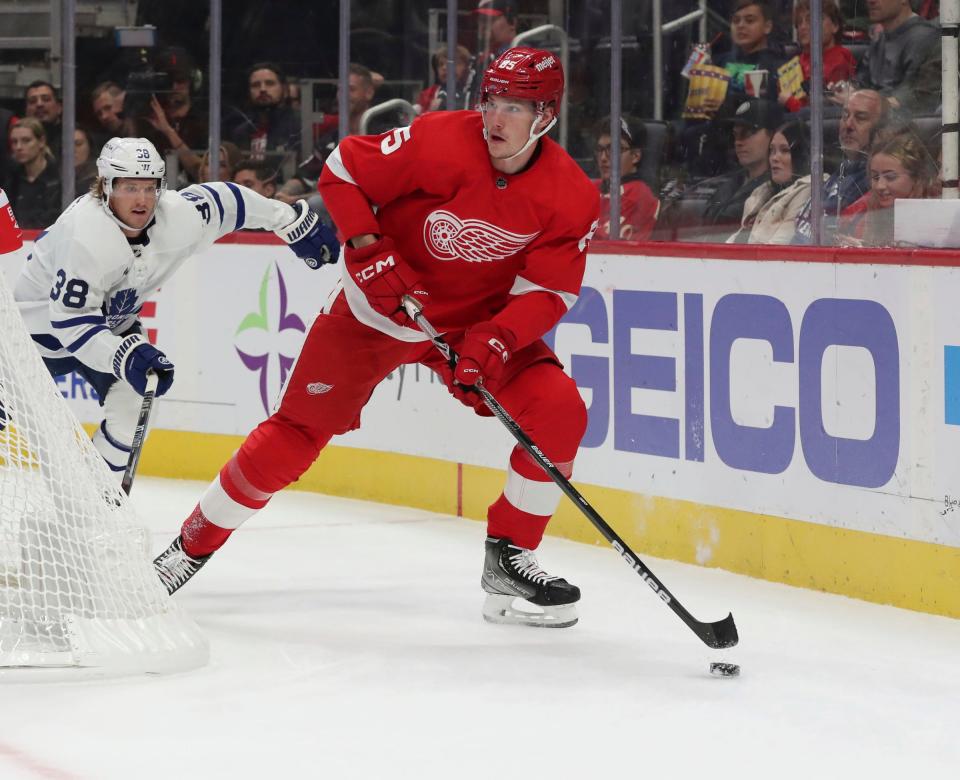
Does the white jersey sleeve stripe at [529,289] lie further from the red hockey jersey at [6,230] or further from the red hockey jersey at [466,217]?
the red hockey jersey at [6,230]

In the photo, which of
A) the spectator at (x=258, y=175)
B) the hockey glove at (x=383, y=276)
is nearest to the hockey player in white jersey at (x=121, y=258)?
→ the hockey glove at (x=383, y=276)

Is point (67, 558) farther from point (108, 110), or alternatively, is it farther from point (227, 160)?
point (108, 110)

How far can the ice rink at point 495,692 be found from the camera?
2555 millimetres

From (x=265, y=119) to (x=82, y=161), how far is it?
0.74 m

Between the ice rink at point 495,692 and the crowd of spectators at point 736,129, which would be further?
the crowd of spectators at point 736,129

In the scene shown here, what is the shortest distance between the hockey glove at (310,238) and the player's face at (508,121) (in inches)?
33.1

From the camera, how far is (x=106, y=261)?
3.75m

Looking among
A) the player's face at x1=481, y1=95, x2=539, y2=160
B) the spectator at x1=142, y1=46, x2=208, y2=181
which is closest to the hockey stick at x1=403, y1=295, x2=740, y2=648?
the player's face at x1=481, y1=95, x2=539, y2=160

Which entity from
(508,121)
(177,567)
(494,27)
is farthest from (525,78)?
(494,27)

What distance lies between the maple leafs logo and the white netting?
2.04 feet

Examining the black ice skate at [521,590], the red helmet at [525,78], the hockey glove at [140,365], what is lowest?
the black ice skate at [521,590]

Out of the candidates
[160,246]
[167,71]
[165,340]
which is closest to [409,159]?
[160,246]

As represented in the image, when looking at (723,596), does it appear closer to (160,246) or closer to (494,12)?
(160,246)

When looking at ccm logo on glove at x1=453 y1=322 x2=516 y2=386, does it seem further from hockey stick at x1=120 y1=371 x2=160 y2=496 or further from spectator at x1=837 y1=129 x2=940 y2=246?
spectator at x1=837 y1=129 x2=940 y2=246
